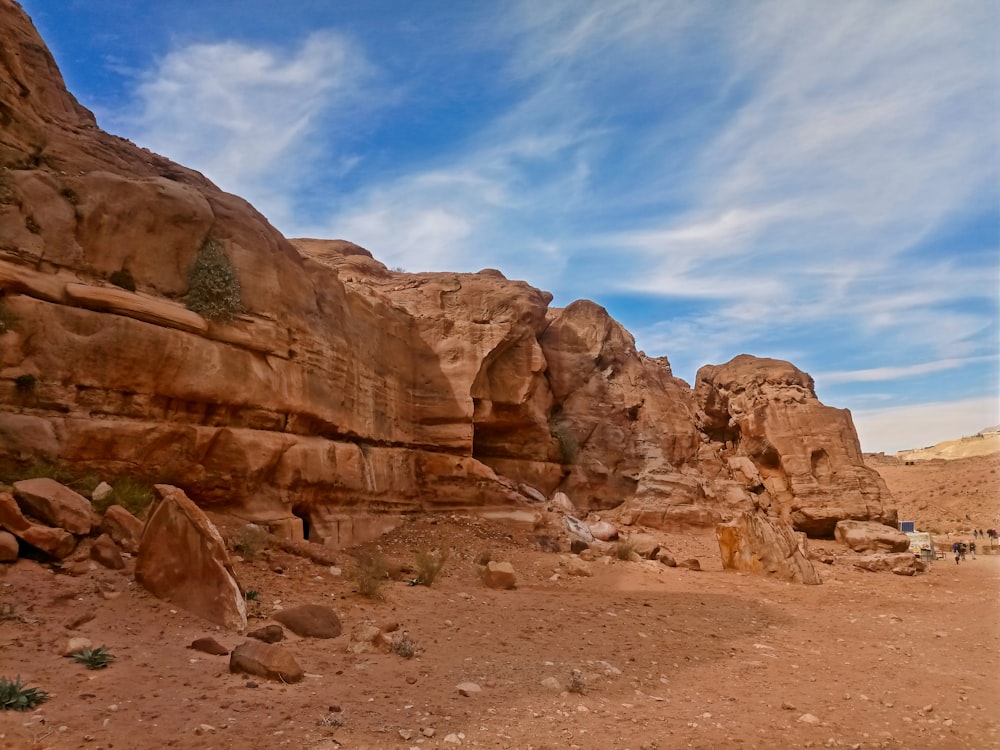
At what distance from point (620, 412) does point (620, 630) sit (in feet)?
47.8

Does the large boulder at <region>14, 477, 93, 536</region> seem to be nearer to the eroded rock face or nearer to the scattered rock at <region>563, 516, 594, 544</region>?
the scattered rock at <region>563, 516, 594, 544</region>

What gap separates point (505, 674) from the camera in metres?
6.24

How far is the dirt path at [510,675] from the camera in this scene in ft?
14.6

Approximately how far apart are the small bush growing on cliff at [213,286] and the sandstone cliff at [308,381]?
0.19m

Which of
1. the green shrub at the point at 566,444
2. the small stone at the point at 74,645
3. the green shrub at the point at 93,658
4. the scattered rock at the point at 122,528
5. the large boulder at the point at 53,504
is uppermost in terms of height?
the green shrub at the point at 566,444

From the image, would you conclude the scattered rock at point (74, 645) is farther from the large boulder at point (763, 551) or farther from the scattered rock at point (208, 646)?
the large boulder at point (763, 551)

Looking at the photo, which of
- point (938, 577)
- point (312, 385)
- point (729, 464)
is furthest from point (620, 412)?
point (312, 385)

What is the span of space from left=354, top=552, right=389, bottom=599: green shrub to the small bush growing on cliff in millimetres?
4484

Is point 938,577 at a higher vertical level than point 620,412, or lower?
lower

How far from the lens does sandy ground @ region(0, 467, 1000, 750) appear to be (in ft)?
14.7

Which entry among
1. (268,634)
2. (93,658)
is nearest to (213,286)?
(268,634)

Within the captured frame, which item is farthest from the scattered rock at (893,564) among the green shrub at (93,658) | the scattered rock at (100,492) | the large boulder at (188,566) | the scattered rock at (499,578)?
the green shrub at (93,658)

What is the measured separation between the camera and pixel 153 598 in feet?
21.5

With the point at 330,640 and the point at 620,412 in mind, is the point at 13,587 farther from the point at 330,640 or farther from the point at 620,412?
the point at 620,412
